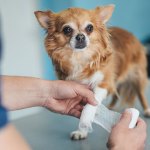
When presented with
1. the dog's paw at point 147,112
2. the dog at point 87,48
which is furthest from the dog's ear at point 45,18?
the dog's paw at point 147,112

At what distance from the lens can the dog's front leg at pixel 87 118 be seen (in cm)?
80

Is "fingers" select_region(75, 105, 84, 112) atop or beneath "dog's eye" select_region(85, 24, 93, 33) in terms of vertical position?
beneath

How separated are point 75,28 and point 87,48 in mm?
80

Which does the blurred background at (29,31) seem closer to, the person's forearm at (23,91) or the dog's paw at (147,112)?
the person's forearm at (23,91)

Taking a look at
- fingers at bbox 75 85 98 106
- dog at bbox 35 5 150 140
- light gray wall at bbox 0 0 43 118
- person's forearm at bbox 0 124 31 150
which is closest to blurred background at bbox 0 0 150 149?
light gray wall at bbox 0 0 43 118

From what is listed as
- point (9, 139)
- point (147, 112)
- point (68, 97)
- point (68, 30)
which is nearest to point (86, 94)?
point (68, 97)

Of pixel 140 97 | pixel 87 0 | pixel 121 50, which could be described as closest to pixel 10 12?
pixel 87 0

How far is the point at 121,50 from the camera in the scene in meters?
1.13

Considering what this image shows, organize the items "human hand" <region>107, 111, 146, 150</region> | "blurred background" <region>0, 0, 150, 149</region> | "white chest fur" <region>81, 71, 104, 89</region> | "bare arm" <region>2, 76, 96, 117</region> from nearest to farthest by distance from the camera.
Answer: "human hand" <region>107, 111, 146, 150</region>
"bare arm" <region>2, 76, 96, 117</region>
"white chest fur" <region>81, 71, 104, 89</region>
"blurred background" <region>0, 0, 150, 149</region>

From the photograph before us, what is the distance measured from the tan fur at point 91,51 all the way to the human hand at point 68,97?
7cm

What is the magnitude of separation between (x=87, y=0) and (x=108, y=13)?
267 mm

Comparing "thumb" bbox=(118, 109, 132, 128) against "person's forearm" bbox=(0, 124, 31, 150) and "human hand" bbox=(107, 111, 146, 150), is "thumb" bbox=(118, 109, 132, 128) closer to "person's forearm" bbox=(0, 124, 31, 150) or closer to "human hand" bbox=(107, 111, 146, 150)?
"human hand" bbox=(107, 111, 146, 150)

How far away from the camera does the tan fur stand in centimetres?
80

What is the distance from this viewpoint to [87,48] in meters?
0.86
